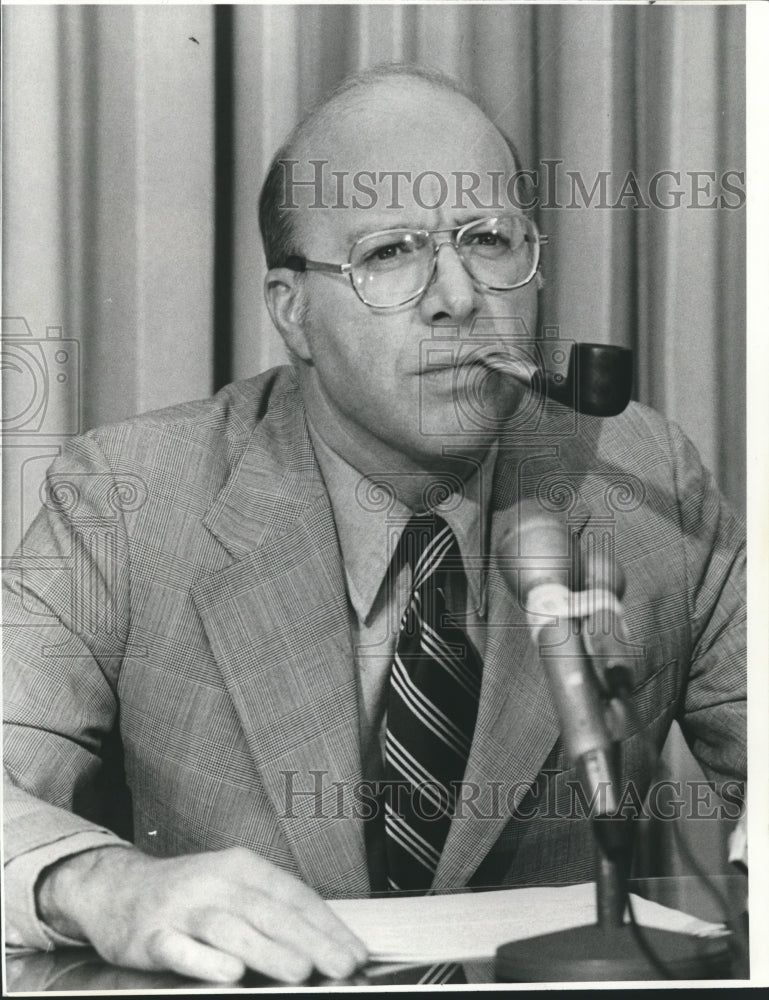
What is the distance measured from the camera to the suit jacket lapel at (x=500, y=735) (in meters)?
1.69

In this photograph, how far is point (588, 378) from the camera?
173 centimetres

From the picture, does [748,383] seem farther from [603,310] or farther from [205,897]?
[205,897]

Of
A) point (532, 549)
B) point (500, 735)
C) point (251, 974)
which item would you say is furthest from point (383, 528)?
point (251, 974)

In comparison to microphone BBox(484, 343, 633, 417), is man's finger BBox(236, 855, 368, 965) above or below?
below

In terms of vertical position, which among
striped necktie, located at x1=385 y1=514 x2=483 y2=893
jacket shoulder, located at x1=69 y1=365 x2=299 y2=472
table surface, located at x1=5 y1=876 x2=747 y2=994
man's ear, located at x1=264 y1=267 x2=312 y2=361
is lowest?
table surface, located at x1=5 y1=876 x2=747 y2=994

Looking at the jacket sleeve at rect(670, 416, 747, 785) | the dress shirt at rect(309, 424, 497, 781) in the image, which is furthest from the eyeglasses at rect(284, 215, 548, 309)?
the jacket sleeve at rect(670, 416, 747, 785)

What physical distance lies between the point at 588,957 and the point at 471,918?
164 millimetres

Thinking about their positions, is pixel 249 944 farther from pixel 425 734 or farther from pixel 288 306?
pixel 288 306

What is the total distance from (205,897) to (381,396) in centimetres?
69

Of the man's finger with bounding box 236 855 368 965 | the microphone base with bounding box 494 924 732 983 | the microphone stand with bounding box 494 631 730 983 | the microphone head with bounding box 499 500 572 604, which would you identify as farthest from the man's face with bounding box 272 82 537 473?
the microphone base with bounding box 494 924 732 983

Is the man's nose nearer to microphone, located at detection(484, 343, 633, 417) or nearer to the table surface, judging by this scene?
microphone, located at detection(484, 343, 633, 417)

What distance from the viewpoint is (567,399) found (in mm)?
1720

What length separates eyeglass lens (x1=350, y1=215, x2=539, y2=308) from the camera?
166cm

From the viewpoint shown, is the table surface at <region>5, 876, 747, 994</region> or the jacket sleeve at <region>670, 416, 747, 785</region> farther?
the jacket sleeve at <region>670, 416, 747, 785</region>
